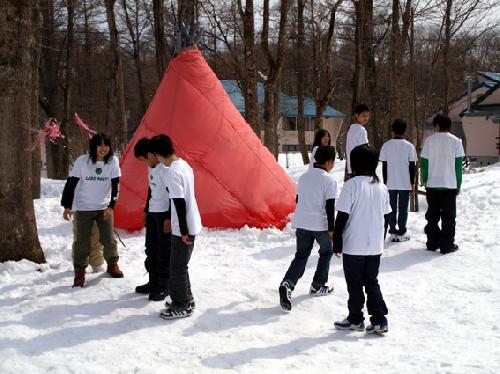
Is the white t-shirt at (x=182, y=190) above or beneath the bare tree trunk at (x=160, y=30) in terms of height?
beneath

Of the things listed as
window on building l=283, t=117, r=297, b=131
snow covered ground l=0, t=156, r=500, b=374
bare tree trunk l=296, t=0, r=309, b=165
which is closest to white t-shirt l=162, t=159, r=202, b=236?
snow covered ground l=0, t=156, r=500, b=374

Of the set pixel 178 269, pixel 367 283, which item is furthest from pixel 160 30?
A: pixel 367 283

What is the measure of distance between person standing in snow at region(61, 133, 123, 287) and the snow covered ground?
1.24 feet

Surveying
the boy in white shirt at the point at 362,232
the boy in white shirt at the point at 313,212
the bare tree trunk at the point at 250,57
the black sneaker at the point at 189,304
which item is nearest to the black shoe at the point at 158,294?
the black sneaker at the point at 189,304

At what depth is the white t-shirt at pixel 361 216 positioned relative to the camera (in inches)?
165

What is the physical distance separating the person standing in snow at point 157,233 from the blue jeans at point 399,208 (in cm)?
358

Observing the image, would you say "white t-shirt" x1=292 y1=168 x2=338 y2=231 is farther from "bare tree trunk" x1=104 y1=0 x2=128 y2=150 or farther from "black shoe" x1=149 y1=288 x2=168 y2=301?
"bare tree trunk" x1=104 y1=0 x2=128 y2=150

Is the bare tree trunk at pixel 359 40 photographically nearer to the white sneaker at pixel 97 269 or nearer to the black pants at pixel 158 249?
the white sneaker at pixel 97 269

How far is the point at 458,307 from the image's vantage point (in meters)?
4.97

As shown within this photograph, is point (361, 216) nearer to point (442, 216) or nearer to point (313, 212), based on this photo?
point (313, 212)

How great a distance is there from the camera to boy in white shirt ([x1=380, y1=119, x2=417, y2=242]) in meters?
7.14

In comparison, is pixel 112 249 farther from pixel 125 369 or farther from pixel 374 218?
pixel 374 218

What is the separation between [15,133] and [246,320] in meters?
3.33

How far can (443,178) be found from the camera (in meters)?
6.70
